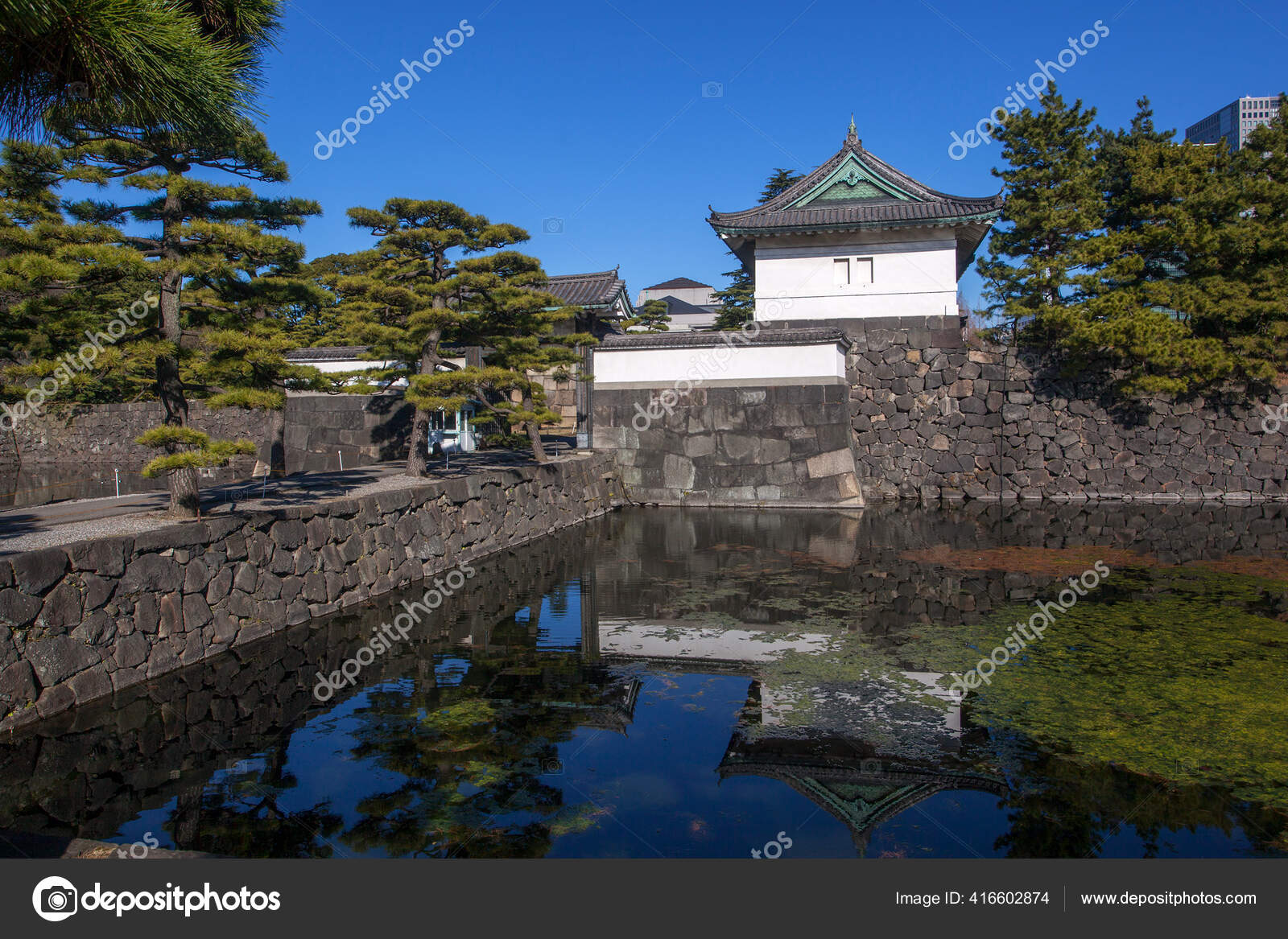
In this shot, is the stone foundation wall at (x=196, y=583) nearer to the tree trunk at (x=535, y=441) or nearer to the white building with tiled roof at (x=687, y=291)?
the tree trunk at (x=535, y=441)

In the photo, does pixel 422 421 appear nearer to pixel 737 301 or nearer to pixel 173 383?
pixel 173 383

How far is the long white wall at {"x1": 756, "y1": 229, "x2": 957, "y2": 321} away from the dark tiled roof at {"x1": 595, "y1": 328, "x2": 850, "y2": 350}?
54.7 inches

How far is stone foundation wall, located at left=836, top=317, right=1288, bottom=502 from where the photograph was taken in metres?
15.0

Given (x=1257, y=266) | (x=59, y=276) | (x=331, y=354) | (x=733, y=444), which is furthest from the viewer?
(x=331, y=354)

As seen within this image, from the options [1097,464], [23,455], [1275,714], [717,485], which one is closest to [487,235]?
[717,485]

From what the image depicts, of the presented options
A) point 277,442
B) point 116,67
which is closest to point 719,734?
point 116,67

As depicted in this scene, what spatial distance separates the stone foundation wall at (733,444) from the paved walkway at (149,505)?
3805 mm

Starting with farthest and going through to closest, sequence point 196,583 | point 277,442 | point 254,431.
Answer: point 254,431, point 277,442, point 196,583

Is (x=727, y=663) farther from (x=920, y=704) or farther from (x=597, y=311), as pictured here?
(x=597, y=311)

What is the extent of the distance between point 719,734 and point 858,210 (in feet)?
47.9

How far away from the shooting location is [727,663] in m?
5.81

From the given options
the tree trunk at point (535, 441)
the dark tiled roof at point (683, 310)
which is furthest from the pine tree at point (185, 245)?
the dark tiled roof at point (683, 310)

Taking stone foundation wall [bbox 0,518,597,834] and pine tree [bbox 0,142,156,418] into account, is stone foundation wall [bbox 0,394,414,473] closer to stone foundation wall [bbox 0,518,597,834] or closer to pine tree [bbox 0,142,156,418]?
pine tree [bbox 0,142,156,418]

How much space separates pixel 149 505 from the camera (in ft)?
25.6
